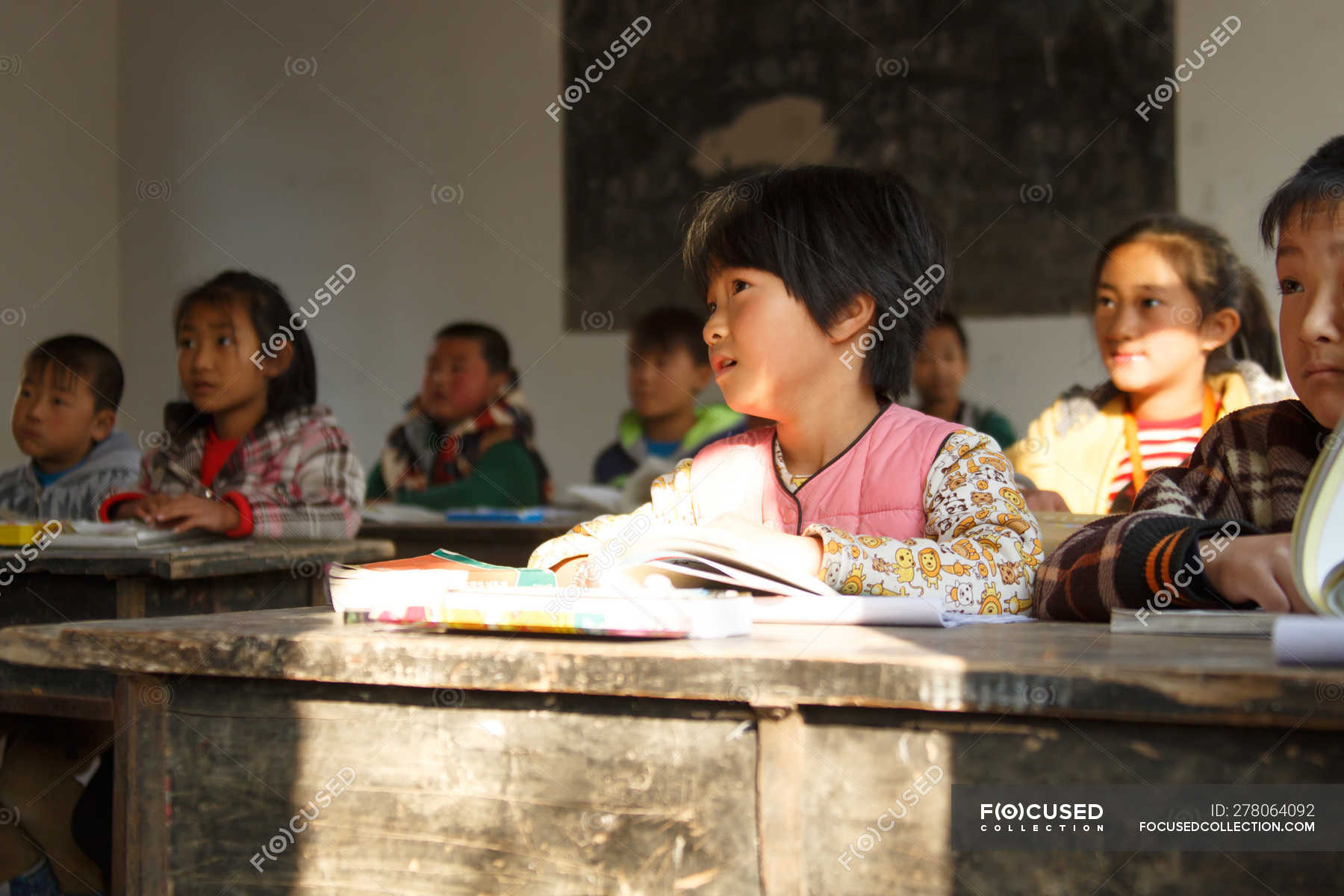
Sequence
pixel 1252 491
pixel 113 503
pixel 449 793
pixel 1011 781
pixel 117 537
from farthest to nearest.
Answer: pixel 113 503 < pixel 117 537 < pixel 1252 491 < pixel 449 793 < pixel 1011 781

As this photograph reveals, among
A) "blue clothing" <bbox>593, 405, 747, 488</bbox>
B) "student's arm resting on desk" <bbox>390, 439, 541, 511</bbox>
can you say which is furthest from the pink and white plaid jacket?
"blue clothing" <bbox>593, 405, 747, 488</bbox>

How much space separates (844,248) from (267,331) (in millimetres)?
1745

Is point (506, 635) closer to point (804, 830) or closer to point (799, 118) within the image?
point (804, 830)

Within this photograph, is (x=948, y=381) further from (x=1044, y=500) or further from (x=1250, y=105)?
(x=1044, y=500)

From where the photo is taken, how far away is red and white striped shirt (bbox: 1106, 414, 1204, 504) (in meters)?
2.32

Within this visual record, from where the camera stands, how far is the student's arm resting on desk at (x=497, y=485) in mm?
3980

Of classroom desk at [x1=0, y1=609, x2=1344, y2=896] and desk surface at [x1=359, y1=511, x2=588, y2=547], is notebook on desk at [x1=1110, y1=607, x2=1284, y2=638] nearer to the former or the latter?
classroom desk at [x1=0, y1=609, x2=1344, y2=896]

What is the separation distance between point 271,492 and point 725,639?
1.99 metres

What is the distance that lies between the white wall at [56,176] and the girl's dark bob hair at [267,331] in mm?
2677

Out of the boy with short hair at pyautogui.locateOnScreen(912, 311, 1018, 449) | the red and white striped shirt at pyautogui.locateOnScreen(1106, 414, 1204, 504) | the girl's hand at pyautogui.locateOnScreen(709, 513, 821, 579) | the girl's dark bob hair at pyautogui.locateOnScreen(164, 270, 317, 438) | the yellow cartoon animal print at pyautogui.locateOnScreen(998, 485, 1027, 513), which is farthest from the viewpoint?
the boy with short hair at pyautogui.locateOnScreen(912, 311, 1018, 449)

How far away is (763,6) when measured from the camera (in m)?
5.44

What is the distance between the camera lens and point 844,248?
1.41m

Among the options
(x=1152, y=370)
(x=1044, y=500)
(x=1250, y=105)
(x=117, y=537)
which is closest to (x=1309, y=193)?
(x=1044, y=500)

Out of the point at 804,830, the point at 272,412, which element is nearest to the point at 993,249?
the point at 272,412
